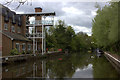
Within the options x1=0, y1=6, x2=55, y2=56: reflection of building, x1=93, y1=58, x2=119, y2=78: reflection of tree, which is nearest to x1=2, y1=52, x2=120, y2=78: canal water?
x1=93, y1=58, x2=119, y2=78: reflection of tree

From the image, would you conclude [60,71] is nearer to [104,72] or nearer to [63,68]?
[63,68]

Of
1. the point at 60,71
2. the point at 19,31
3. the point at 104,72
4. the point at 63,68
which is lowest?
the point at 63,68

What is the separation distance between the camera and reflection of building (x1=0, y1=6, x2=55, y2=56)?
29172 mm

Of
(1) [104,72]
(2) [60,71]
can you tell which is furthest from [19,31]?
(1) [104,72]

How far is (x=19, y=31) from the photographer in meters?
38.2

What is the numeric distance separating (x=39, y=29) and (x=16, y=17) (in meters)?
6.67

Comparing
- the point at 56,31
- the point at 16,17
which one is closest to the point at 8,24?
the point at 16,17

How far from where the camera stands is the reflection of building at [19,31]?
2917cm

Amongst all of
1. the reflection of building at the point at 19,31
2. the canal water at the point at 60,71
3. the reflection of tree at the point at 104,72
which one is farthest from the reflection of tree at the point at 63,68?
the reflection of building at the point at 19,31

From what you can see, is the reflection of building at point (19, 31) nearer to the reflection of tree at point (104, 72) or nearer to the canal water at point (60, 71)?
the canal water at point (60, 71)

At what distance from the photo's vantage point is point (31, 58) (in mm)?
29781

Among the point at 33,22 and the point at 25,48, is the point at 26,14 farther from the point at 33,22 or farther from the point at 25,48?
the point at 25,48

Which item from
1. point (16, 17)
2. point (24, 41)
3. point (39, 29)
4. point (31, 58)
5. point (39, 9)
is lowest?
point (31, 58)

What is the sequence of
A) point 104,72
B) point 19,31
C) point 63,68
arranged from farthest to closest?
point 19,31 → point 63,68 → point 104,72
